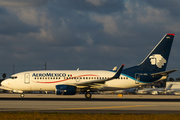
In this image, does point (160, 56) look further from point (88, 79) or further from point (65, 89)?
point (65, 89)

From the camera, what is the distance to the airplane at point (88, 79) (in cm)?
3931

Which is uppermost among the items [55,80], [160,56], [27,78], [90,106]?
[160,56]

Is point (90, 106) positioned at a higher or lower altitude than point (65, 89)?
lower

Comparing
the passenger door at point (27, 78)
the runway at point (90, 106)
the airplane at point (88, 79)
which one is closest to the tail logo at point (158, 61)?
the airplane at point (88, 79)

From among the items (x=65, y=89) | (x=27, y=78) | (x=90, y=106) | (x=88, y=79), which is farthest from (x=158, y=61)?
(x=27, y=78)

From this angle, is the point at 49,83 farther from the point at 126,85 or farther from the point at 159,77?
the point at 159,77

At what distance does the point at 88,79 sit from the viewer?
39812mm

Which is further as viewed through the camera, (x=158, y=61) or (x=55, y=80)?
(x=158, y=61)

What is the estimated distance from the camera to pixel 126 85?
39.8m

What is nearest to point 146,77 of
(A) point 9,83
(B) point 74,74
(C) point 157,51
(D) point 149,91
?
(C) point 157,51

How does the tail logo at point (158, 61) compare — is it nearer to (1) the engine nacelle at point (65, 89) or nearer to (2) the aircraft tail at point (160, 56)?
(2) the aircraft tail at point (160, 56)

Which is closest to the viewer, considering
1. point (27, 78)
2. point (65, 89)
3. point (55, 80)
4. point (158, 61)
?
point (65, 89)

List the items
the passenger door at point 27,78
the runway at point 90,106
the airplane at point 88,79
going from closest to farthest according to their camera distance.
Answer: the runway at point 90,106 → the airplane at point 88,79 → the passenger door at point 27,78
